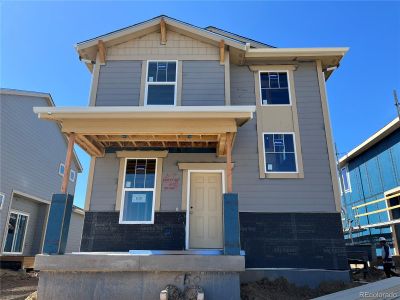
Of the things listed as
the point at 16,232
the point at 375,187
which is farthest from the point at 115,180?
the point at 375,187

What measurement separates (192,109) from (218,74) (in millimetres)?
2681

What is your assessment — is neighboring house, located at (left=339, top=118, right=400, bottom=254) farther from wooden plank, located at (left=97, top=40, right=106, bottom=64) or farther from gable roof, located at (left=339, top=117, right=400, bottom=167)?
wooden plank, located at (left=97, top=40, right=106, bottom=64)

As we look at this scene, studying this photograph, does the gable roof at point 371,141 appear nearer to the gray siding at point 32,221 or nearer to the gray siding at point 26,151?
the gray siding at point 26,151

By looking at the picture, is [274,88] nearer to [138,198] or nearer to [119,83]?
[119,83]

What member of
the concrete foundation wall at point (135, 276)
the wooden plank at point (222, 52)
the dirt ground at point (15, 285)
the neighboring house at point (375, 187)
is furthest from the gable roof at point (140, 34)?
the neighboring house at point (375, 187)

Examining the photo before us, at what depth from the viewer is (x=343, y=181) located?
1753cm

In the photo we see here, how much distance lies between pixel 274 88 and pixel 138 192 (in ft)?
16.4

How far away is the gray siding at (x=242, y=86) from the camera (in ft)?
30.9

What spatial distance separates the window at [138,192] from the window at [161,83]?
178 cm

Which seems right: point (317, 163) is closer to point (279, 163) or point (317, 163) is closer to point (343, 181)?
Answer: point (279, 163)

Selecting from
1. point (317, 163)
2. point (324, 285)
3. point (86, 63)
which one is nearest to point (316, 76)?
point (317, 163)

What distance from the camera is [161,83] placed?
934 cm

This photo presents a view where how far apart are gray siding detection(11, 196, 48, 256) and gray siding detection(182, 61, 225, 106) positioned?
9.72 m

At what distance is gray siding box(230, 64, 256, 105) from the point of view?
30.9 ft
